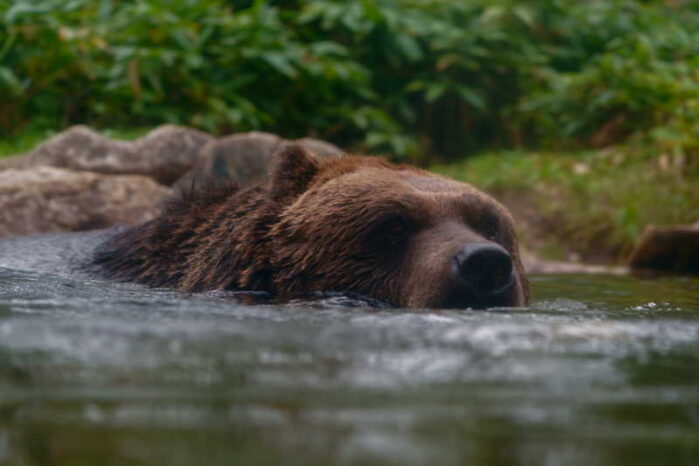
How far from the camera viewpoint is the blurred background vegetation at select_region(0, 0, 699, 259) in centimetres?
1080

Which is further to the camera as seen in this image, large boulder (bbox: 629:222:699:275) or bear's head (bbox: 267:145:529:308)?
large boulder (bbox: 629:222:699:275)

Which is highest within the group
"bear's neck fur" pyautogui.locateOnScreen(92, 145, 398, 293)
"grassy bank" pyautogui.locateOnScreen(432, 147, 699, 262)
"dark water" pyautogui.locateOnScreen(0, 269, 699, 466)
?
"dark water" pyautogui.locateOnScreen(0, 269, 699, 466)

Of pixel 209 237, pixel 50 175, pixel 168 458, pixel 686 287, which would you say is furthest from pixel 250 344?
pixel 50 175

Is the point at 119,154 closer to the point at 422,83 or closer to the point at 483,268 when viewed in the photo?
the point at 422,83

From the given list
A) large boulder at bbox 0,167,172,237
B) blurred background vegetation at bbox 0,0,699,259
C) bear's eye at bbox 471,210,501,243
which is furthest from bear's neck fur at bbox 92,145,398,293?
blurred background vegetation at bbox 0,0,699,259

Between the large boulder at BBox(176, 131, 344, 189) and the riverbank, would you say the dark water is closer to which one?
the large boulder at BBox(176, 131, 344, 189)

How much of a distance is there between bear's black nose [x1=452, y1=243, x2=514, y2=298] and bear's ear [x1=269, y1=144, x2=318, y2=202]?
4.26ft

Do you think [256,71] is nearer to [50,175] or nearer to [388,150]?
[388,150]

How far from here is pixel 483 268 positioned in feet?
13.8

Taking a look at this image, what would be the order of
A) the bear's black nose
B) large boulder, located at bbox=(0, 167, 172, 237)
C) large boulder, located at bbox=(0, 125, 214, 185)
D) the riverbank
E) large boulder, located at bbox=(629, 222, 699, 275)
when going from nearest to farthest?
the bear's black nose, large boulder, located at bbox=(0, 167, 172, 237), large boulder, located at bbox=(629, 222, 699, 275), large boulder, located at bbox=(0, 125, 214, 185), the riverbank

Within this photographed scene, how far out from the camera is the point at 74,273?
5.77 meters

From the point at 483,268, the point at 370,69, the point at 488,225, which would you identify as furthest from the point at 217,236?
the point at 370,69

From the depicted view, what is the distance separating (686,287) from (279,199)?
3.36 m

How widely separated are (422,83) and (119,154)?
210 inches
